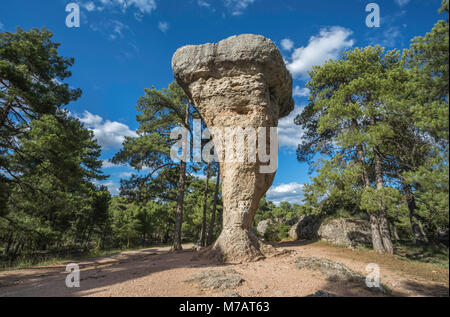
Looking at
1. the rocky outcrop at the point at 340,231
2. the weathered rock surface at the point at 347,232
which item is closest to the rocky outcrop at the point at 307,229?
the rocky outcrop at the point at 340,231

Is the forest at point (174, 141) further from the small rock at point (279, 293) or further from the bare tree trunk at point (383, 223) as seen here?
the small rock at point (279, 293)

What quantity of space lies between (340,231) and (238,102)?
10196 millimetres

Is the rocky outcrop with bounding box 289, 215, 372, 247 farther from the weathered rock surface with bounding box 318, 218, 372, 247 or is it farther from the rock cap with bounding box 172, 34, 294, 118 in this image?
the rock cap with bounding box 172, 34, 294, 118

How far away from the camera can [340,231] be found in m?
12.2

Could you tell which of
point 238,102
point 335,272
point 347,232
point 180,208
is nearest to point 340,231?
point 347,232

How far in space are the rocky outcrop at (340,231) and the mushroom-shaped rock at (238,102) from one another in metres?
6.67

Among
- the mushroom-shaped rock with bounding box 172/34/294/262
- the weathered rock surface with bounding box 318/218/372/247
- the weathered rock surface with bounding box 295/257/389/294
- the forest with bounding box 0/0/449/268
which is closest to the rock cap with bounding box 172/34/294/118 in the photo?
the mushroom-shaped rock with bounding box 172/34/294/262

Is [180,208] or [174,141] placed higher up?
[174,141]

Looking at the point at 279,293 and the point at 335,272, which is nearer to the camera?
the point at 279,293

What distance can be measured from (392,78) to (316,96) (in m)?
3.63

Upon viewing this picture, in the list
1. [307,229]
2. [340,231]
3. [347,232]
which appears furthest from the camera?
[307,229]

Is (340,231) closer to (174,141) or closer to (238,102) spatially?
(238,102)


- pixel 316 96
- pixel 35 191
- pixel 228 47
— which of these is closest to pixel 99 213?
pixel 35 191

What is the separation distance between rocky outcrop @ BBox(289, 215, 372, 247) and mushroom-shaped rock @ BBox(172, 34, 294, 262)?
6672 millimetres
